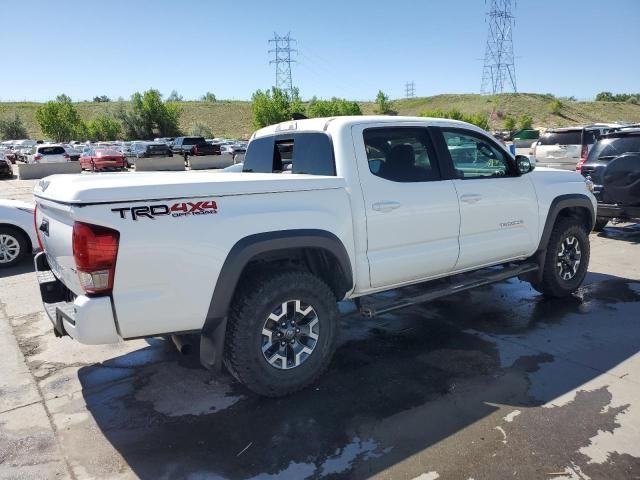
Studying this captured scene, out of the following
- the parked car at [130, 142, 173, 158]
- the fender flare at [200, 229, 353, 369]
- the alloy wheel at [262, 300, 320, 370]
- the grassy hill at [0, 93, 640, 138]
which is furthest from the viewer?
the grassy hill at [0, 93, 640, 138]

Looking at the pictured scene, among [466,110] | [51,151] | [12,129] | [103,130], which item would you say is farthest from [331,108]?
[51,151]

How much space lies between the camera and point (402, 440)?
121 inches

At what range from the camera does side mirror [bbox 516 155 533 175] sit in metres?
4.98

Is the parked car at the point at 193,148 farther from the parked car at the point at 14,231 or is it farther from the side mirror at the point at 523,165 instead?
the side mirror at the point at 523,165

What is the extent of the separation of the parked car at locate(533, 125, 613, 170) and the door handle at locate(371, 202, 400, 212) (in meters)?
11.2

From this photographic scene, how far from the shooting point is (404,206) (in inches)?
158

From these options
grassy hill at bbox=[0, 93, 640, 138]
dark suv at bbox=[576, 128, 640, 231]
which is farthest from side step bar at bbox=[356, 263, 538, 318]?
grassy hill at bbox=[0, 93, 640, 138]

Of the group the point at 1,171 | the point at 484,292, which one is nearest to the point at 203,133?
the point at 1,171

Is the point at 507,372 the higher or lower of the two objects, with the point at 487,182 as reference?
lower

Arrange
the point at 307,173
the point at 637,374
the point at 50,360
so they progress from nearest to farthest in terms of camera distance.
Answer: the point at 637,374
the point at 307,173
the point at 50,360

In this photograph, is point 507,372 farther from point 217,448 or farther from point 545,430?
point 217,448

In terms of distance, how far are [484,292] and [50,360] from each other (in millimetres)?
4643

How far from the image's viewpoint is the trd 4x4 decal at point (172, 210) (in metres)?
2.88

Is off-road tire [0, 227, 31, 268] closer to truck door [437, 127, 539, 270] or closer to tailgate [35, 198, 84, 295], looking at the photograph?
tailgate [35, 198, 84, 295]
